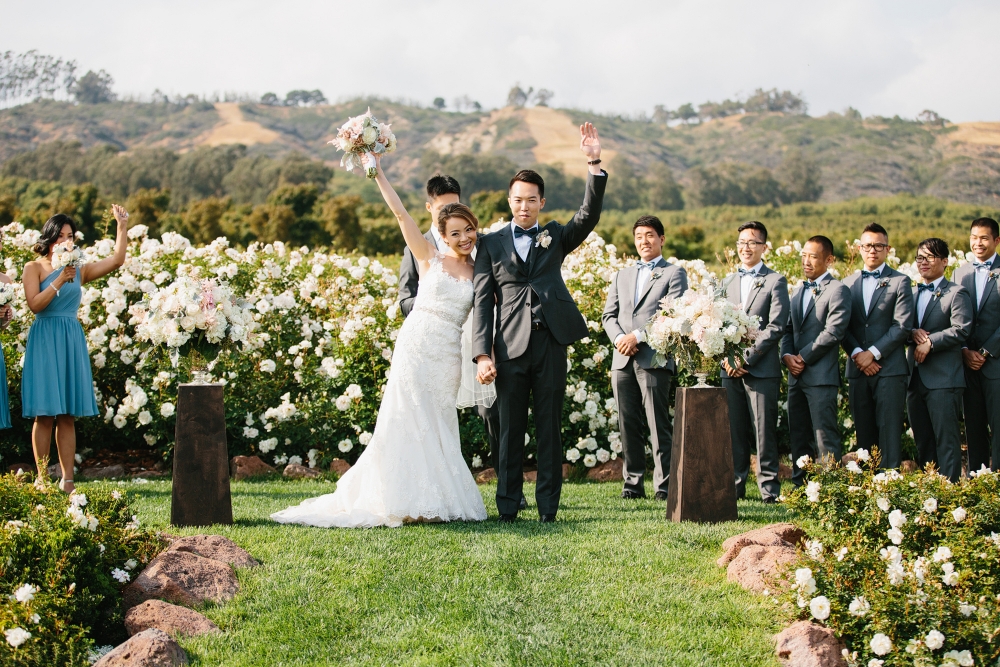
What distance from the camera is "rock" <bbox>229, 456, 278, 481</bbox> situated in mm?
7988

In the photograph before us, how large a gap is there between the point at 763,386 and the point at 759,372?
12cm

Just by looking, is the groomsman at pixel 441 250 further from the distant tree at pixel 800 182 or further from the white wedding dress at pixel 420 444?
the distant tree at pixel 800 182

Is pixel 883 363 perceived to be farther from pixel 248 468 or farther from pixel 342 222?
pixel 342 222

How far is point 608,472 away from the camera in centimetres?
826

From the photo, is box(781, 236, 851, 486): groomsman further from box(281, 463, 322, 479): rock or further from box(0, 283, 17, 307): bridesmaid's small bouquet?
box(0, 283, 17, 307): bridesmaid's small bouquet

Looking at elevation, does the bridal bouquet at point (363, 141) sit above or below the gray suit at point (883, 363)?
above

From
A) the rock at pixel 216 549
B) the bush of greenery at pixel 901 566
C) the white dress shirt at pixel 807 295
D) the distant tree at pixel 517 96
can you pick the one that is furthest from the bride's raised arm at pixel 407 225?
the distant tree at pixel 517 96

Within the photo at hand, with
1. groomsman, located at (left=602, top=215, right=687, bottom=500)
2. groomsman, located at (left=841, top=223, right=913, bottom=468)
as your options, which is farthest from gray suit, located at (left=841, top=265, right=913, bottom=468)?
groomsman, located at (left=602, top=215, right=687, bottom=500)

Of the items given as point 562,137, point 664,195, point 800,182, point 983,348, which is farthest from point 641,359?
point 562,137

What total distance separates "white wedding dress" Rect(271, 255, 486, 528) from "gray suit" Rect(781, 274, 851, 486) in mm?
2881

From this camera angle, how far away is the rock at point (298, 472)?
7.96 m

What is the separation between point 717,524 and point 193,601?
3.19 m

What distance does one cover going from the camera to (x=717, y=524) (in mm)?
5457

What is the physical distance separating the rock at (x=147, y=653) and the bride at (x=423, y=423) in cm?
189
